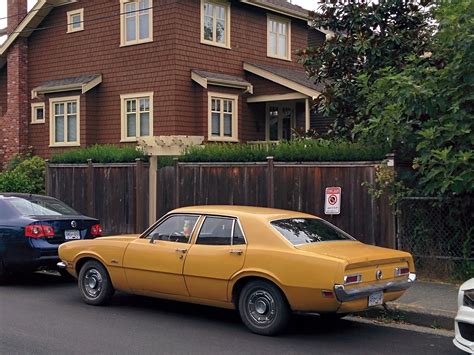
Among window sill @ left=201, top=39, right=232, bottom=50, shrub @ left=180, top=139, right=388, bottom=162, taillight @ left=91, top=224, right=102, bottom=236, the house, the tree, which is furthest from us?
window sill @ left=201, top=39, right=232, bottom=50

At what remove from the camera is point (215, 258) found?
754 centimetres

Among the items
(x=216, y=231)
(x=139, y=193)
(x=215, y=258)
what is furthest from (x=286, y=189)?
(x=215, y=258)

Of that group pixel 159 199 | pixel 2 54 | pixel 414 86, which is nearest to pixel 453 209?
pixel 414 86

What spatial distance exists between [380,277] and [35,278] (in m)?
6.59

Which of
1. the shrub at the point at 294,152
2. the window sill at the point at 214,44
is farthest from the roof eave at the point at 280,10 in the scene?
the shrub at the point at 294,152

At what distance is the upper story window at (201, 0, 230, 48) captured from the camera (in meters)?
21.1

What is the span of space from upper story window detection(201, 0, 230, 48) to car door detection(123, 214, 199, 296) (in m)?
13.7

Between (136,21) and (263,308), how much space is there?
15802 mm

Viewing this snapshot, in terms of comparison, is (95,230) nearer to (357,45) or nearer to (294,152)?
(294,152)

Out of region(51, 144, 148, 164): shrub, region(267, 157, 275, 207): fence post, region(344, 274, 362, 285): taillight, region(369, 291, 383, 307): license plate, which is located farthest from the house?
region(344, 274, 362, 285): taillight

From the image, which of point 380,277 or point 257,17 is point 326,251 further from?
point 257,17

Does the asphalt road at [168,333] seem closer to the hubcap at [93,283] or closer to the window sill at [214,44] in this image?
the hubcap at [93,283]

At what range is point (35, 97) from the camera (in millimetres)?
23938

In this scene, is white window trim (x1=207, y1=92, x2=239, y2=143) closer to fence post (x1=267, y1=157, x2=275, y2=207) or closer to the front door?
the front door
